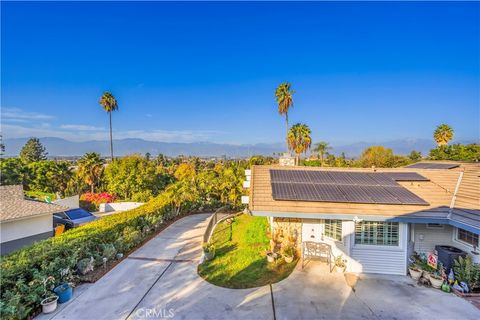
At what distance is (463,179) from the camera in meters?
10.5

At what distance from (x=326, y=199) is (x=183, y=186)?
1342 cm

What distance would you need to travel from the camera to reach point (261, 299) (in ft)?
23.3

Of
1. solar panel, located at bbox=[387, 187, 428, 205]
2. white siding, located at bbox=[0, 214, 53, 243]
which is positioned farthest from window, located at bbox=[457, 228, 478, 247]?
white siding, located at bbox=[0, 214, 53, 243]

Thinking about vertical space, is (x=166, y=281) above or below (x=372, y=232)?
below

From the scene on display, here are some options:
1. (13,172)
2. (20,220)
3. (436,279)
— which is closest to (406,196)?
(436,279)

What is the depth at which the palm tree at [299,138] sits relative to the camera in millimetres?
35531

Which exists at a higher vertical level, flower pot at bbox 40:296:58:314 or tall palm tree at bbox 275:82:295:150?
tall palm tree at bbox 275:82:295:150

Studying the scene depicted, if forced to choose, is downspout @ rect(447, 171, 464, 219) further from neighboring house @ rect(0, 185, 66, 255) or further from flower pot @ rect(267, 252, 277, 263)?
neighboring house @ rect(0, 185, 66, 255)

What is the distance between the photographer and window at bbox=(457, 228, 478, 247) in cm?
796

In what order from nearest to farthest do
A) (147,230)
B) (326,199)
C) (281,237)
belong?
1. (326,199)
2. (281,237)
3. (147,230)

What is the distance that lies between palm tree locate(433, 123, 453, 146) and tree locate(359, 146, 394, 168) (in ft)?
24.3

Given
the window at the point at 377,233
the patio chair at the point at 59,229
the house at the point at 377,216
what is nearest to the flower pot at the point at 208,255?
the house at the point at 377,216

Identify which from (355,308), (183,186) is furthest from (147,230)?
(355,308)

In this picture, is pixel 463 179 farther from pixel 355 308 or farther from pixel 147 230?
pixel 147 230
